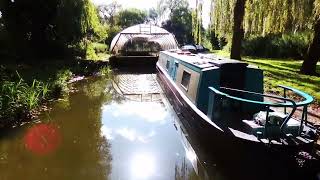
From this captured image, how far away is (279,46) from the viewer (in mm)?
26078

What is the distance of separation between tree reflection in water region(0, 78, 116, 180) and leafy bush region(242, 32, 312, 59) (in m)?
18.2

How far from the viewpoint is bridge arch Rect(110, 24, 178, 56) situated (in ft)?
80.7

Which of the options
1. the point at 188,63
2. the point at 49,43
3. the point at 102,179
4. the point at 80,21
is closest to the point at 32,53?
the point at 49,43

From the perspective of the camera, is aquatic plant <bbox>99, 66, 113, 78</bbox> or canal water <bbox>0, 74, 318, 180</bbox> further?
aquatic plant <bbox>99, 66, 113, 78</bbox>

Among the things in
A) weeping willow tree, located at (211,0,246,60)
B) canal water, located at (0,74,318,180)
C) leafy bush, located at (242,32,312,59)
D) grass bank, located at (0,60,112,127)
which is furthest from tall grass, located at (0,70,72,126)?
leafy bush, located at (242,32,312,59)

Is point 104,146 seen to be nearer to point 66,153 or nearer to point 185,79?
point 66,153

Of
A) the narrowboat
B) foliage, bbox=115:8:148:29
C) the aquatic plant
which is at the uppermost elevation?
foliage, bbox=115:8:148:29

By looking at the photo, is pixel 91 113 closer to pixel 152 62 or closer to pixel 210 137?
pixel 210 137

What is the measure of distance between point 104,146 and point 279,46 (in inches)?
842

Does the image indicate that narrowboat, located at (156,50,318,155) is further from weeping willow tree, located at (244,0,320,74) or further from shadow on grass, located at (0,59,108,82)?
shadow on grass, located at (0,59,108,82)

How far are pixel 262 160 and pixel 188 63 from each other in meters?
4.80

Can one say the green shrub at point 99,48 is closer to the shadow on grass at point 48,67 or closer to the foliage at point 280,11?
the shadow on grass at point 48,67

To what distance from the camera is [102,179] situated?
615 centimetres

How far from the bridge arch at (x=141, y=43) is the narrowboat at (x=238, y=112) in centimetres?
1456
